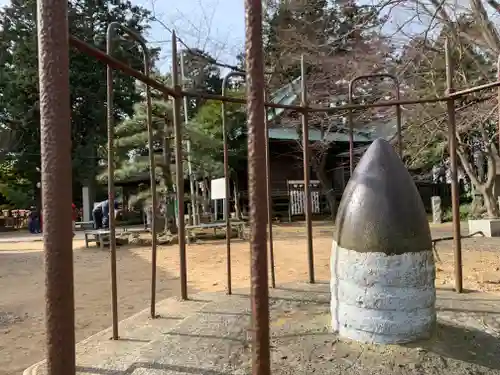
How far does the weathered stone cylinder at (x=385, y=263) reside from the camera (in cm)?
267

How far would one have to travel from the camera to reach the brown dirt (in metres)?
4.87

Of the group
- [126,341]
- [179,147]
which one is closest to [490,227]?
[179,147]

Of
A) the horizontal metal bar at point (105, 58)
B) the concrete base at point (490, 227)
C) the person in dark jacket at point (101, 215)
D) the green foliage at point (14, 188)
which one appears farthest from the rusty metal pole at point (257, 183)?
the green foliage at point (14, 188)

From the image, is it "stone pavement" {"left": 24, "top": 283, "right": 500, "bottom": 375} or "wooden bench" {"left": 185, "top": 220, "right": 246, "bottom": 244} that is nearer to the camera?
"stone pavement" {"left": 24, "top": 283, "right": 500, "bottom": 375}

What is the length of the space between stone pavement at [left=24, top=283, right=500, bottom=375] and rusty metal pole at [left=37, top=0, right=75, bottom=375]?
1302 millimetres

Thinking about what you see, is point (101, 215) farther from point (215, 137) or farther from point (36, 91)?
point (36, 91)

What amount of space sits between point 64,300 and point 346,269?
6.15 feet

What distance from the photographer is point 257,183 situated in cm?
129

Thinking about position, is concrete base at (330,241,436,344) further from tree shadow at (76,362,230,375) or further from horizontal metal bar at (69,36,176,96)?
A: horizontal metal bar at (69,36,176,96)

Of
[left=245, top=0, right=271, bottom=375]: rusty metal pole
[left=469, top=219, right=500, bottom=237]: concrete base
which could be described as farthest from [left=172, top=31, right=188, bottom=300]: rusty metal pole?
Result: [left=469, top=219, right=500, bottom=237]: concrete base

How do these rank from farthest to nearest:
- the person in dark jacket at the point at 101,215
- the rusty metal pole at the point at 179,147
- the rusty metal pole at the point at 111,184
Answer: the person in dark jacket at the point at 101,215
the rusty metal pole at the point at 179,147
the rusty metal pole at the point at 111,184

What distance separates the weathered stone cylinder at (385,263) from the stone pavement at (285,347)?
4.3 inches

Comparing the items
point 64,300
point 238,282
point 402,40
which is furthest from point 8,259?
point 64,300

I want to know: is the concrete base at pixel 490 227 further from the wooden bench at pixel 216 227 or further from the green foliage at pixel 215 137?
the green foliage at pixel 215 137
